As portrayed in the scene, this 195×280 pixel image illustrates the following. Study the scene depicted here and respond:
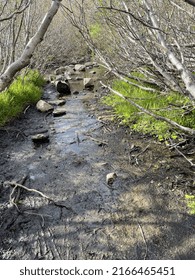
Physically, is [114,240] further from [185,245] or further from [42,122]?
[42,122]

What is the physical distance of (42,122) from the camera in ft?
20.9

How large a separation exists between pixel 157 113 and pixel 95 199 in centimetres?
226

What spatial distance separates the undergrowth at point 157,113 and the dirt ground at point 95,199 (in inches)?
8.3

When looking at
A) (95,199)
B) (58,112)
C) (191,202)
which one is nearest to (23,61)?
(95,199)

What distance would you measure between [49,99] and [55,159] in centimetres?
408

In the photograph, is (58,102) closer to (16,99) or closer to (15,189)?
A: (16,99)

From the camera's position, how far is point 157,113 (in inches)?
194

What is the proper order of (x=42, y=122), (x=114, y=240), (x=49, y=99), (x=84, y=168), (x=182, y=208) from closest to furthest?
(x=114, y=240)
(x=182, y=208)
(x=84, y=168)
(x=42, y=122)
(x=49, y=99)

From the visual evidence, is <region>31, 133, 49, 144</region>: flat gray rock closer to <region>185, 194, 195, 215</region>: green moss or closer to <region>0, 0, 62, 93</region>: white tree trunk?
<region>185, 194, 195, 215</region>: green moss

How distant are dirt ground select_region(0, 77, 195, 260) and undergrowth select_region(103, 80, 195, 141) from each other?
212mm

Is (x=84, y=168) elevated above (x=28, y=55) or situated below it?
below

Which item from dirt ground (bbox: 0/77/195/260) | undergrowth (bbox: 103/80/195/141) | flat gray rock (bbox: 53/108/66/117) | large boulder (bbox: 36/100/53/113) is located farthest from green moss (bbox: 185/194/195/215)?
large boulder (bbox: 36/100/53/113)
